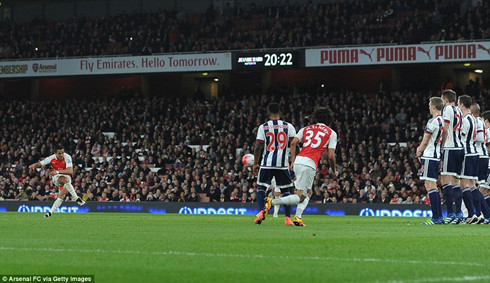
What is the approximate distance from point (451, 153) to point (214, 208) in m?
15.3

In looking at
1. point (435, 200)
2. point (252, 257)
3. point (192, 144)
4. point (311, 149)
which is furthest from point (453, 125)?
point (192, 144)

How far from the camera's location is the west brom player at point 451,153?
16938 mm

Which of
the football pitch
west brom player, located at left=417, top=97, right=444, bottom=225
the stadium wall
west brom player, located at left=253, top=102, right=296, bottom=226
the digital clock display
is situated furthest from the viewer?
the digital clock display

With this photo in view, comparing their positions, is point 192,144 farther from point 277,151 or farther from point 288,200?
point 288,200

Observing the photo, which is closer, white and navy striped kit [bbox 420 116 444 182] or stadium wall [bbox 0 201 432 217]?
white and navy striped kit [bbox 420 116 444 182]

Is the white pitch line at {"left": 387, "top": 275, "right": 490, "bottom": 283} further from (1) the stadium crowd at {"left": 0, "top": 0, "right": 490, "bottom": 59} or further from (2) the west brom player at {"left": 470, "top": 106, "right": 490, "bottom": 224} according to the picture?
(1) the stadium crowd at {"left": 0, "top": 0, "right": 490, "bottom": 59}

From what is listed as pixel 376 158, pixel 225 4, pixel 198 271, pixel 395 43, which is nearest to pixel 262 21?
pixel 225 4

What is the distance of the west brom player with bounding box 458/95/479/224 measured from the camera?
17.3 meters

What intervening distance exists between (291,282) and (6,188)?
34334 millimetres

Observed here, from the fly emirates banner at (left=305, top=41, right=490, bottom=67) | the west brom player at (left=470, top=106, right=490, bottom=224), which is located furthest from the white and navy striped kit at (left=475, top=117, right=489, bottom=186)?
the fly emirates banner at (left=305, top=41, right=490, bottom=67)

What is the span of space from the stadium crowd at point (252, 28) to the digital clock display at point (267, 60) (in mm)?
1167

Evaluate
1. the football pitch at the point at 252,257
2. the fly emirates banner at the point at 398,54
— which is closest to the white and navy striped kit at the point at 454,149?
the football pitch at the point at 252,257

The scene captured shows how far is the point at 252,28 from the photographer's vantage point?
4519 cm

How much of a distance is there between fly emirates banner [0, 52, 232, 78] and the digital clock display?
0.83 meters
